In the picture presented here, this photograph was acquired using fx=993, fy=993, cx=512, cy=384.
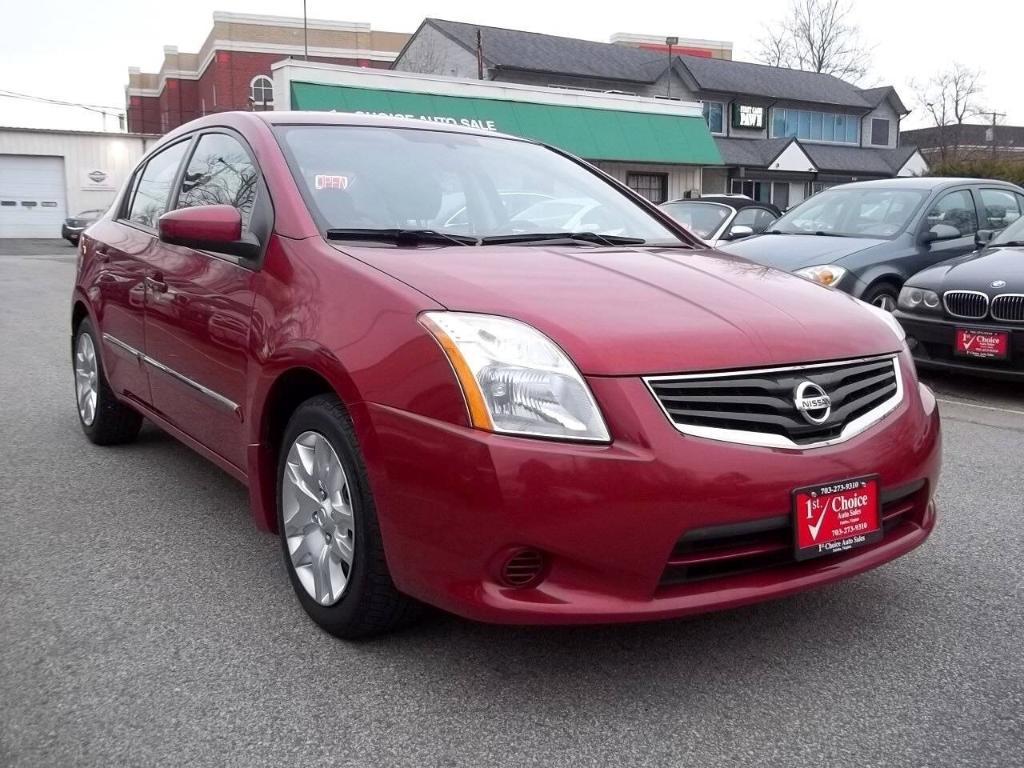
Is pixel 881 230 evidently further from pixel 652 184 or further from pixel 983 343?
pixel 652 184

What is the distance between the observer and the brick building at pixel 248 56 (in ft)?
157

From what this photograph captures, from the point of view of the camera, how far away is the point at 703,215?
12781 mm

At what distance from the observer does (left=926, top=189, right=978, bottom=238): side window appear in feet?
28.2

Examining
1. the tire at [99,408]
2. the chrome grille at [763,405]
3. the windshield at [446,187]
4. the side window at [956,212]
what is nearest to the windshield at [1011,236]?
the side window at [956,212]

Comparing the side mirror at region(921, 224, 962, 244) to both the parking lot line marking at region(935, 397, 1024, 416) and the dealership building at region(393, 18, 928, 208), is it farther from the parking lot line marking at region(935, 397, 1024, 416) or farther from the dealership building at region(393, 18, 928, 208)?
the dealership building at region(393, 18, 928, 208)

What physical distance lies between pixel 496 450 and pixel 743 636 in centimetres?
111

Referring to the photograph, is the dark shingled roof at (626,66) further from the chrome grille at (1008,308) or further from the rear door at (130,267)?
the rear door at (130,267)

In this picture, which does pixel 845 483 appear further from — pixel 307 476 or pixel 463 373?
pixel 307 476

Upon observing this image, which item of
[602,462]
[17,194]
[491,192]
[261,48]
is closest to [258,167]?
[491,192]

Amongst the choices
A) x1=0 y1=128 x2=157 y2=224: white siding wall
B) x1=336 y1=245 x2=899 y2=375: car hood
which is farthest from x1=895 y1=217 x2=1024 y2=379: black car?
x1=0 y1=128 x2=157 y2=224: white siding wall

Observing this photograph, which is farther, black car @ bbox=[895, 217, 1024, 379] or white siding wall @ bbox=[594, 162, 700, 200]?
white siding wall @ bbox=[594, 162, 700, 200]

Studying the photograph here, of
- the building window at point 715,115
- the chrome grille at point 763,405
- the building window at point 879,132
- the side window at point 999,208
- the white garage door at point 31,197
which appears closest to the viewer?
the chrome grille at point 763,405

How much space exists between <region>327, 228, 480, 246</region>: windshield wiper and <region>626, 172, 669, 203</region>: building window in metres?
32.0

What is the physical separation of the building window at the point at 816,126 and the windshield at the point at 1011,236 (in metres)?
37.5
